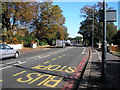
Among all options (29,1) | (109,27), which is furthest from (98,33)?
(29,1)

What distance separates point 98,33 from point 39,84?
129 feet

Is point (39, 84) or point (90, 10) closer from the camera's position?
point (39, 84)

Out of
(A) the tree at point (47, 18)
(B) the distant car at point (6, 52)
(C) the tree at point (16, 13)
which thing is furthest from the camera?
(A) the tree at point (47, 18)

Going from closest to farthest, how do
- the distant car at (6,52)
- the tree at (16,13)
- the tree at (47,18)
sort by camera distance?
the distant car at (6,52) < the tree at (16,13) < the tree at (47,18)

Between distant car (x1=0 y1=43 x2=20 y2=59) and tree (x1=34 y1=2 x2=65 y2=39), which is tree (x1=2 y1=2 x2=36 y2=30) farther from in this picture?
distant car (x1=0 y1=43 x2=20 y2=59)

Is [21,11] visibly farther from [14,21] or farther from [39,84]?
[39,84]

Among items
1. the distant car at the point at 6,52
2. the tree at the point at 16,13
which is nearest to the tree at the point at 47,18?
the tree at the point at 16,13

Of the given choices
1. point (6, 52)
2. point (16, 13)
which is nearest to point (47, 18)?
point (16, 13)

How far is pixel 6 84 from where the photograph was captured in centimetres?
573

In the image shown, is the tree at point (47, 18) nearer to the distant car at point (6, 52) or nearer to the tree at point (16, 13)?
the tree at point (16, 13)

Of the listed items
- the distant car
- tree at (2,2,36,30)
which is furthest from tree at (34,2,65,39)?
the distant car

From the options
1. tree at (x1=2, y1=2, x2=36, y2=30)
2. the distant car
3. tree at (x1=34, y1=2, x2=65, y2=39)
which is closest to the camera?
the distant car

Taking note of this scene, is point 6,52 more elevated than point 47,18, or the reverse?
point 47,18

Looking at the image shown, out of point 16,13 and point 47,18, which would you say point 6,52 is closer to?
point 16,13
